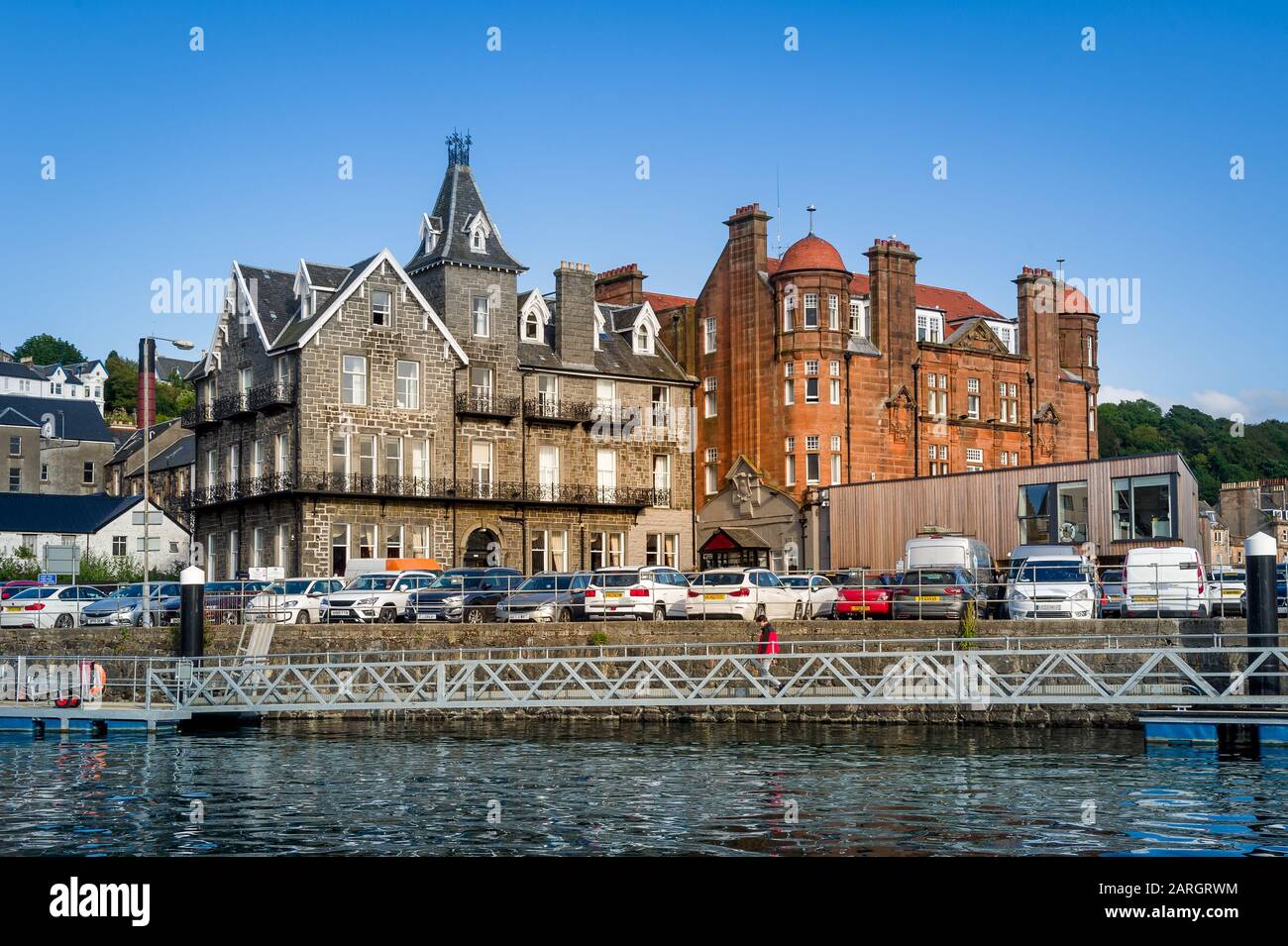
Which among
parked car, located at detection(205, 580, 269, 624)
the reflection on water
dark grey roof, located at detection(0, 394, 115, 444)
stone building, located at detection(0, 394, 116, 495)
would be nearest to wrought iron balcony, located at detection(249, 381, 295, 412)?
parked car, located at detection(205, 580, 269, 624)

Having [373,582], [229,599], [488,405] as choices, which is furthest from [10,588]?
[488,405]

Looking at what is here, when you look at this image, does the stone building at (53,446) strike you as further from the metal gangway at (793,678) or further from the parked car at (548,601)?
the parked car at (548,601)

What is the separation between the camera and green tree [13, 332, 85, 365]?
164625 millimetres

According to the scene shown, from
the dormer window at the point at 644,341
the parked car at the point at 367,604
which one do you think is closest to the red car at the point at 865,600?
the parked car at the point at 367,604

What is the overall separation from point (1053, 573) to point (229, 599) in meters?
25.4

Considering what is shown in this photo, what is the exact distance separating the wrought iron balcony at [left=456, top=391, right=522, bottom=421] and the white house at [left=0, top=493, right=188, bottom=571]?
2581cm

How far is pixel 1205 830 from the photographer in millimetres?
19594

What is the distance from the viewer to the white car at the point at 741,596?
41.2m

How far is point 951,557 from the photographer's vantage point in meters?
42.3

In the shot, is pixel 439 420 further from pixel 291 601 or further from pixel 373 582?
pixel 291 601

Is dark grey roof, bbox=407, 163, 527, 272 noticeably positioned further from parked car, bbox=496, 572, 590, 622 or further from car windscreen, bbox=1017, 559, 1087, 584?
car windscreen, bbox=1017, 559, 1087, 584

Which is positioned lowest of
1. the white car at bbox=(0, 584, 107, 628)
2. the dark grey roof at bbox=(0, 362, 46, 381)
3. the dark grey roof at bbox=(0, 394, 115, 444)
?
the white car at bbox=(0, 584, 107, 628)

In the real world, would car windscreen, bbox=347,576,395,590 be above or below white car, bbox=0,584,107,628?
above
